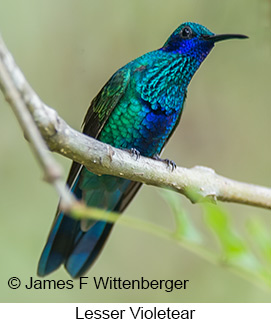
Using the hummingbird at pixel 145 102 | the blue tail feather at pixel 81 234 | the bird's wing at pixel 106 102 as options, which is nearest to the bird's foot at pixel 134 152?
the hummingbird at pixel 145 102

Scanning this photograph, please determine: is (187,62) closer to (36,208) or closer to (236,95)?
(236,95)

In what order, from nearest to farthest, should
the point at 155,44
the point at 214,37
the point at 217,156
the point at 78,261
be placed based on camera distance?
the point at 214,37 → the point at 78,261 → the point at 155,44 → the point at 217,156

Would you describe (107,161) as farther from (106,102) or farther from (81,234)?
(81,234)

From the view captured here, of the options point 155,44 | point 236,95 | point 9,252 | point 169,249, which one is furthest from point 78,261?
point 236,95

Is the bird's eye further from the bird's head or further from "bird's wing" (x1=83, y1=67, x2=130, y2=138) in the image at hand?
"bird's wing" (x1=83, y1=67, x2=130, y2=138)

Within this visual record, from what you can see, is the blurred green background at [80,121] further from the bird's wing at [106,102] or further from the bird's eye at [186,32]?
the bird's wing at [106,102]

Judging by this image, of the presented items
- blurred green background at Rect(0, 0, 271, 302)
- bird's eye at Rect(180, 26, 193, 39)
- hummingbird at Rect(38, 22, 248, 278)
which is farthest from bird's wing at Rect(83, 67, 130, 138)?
blurred green background at Rect(0, 0, 271, 302)
